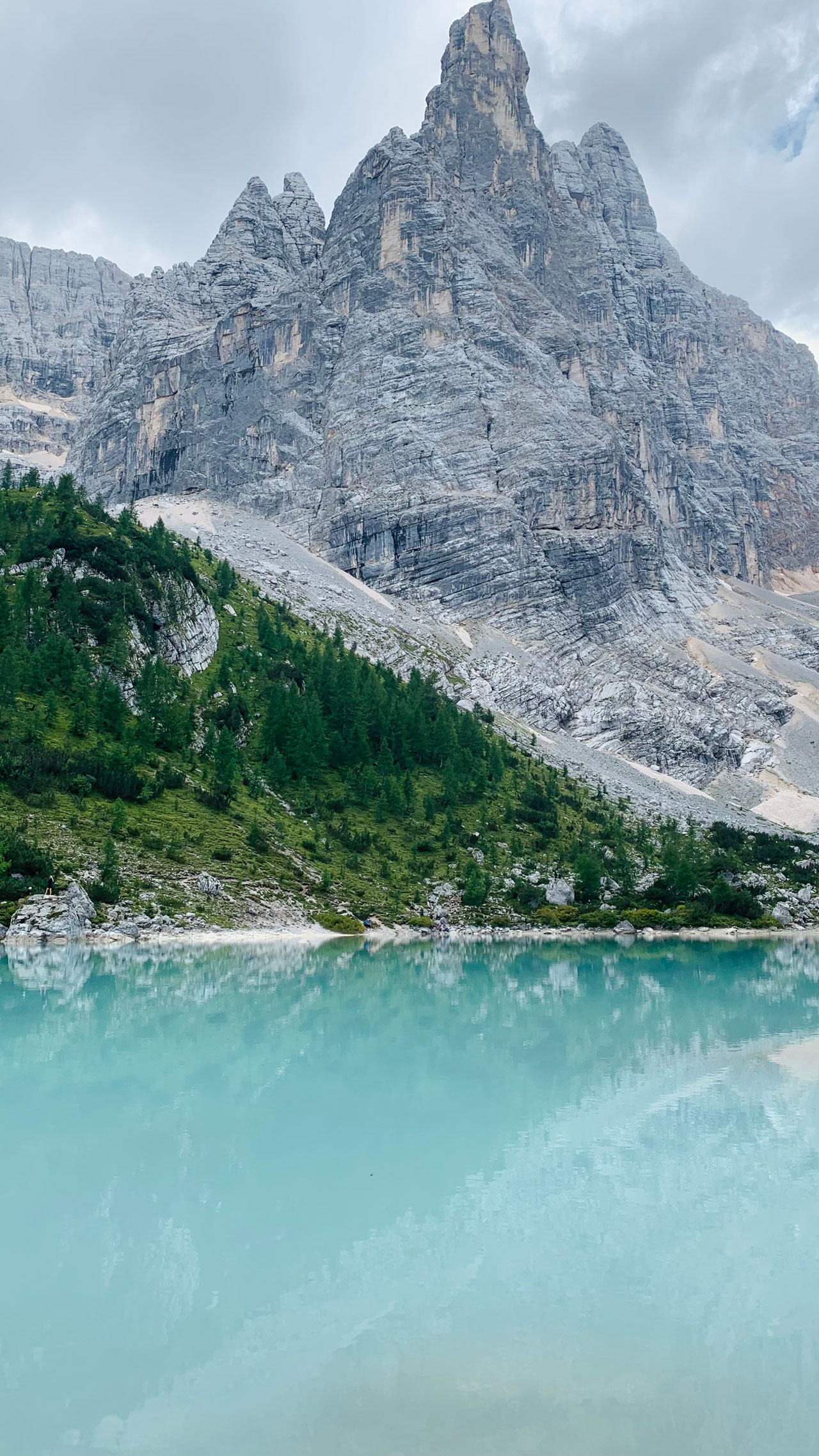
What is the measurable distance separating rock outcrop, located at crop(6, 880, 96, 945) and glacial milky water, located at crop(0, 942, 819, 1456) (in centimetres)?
1820

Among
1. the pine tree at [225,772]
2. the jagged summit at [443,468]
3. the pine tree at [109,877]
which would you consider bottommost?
the pine tree at [109,877]

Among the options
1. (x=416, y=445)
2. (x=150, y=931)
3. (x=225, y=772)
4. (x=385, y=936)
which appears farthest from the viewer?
(x=416, y=445)

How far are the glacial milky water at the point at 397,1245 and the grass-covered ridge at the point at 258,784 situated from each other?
30.5m

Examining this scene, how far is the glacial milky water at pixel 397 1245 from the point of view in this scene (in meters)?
9.96

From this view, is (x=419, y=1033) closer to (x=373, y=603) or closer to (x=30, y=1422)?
(x=30, y=1422)

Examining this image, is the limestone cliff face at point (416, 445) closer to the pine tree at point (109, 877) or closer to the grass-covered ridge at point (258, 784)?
the grass-covered ridge at point (258, 784)

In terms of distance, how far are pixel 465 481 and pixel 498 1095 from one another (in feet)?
525

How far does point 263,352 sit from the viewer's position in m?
195

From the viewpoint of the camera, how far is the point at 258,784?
78250 millimetres

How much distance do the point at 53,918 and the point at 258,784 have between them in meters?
31.0

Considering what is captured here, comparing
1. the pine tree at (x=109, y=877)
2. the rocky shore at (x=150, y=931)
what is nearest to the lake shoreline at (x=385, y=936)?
the rocky shore at (x=150, y=931)

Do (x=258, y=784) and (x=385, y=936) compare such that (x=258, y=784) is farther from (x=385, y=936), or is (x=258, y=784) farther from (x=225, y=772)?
(x=385, y=936)

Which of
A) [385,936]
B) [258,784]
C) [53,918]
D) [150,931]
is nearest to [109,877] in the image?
[150,931]

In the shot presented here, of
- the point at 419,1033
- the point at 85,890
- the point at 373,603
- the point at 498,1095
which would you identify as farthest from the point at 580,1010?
the point at 373,603
